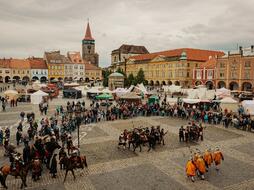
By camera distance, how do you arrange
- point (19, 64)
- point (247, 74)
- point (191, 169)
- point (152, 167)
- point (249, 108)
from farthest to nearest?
point (19, 64), point (247, 74), point (249, 108), point (152, 167), point (191, 169)

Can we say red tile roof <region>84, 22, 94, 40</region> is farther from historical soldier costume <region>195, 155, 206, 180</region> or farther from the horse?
historical soldier costume <region>195, 155, 206, 180</region>

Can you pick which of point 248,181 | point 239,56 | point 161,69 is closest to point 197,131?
point 248,181

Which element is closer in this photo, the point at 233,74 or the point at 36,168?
the point at 36,168

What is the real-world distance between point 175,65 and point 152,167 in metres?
68.9

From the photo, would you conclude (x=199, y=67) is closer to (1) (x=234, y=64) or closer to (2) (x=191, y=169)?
(1) (x=234, y=64)

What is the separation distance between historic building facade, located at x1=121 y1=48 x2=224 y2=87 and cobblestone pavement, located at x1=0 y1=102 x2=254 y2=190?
58144 millimetres

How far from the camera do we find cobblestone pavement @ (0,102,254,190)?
10518 millimetres

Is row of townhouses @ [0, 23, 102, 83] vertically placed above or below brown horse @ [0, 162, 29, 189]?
above

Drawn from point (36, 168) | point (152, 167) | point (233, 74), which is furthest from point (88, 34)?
point (36, 168)

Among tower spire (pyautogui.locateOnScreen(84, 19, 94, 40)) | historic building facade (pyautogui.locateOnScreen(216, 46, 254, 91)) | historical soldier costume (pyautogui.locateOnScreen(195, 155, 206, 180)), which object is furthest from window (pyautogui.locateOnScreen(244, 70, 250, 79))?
tower spire (pyautogui.locateOnScreen(84, 19, 94, 40))

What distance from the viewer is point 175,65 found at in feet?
258

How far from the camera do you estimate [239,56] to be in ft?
185

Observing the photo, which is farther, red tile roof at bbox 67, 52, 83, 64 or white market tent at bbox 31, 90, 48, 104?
red tile roof at bbox 67, 52, 83, 64

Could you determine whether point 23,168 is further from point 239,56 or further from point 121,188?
point 239,56
